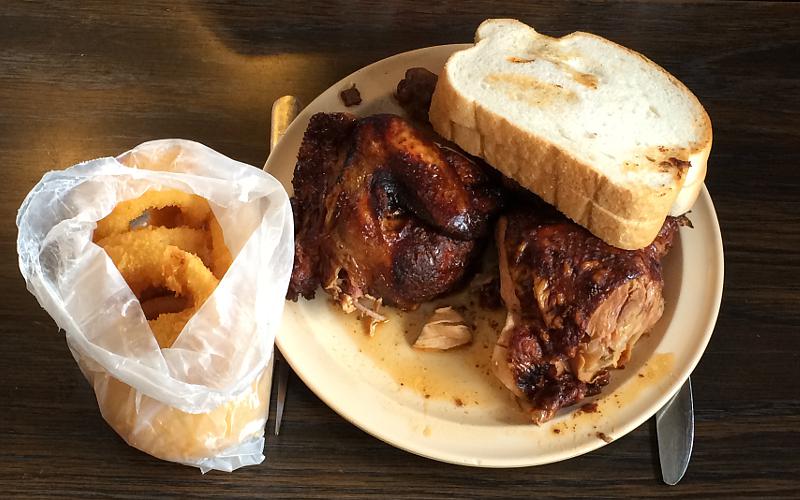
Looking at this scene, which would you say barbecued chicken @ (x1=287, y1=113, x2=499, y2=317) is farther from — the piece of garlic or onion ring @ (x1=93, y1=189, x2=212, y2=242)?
onion ring @ (x1=93, y1=189, x2=212, y2=242)

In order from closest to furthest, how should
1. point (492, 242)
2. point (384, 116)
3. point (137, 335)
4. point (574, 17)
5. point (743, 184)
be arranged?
point (137, 335) < point (384, 116) < point (492, 242) < point (743, 184) < point (574, 17)

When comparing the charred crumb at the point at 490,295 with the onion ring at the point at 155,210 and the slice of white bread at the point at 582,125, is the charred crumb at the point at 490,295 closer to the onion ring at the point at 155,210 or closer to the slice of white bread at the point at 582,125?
the slice of white bread at the point at 582,125

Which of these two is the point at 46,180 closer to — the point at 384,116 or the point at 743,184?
the point at 384,116

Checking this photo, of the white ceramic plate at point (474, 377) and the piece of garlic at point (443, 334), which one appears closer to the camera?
the white ceramic plate at point (474, 377)

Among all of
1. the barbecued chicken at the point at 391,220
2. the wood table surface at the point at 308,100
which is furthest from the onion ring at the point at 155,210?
the wood table surface at the point at 308,100

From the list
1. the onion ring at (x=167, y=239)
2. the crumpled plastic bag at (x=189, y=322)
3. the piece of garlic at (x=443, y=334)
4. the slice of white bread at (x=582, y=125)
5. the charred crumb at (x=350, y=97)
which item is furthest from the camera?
the charred crumb at (x=350, y=97)

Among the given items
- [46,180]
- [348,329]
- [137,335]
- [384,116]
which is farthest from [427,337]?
[46,180]

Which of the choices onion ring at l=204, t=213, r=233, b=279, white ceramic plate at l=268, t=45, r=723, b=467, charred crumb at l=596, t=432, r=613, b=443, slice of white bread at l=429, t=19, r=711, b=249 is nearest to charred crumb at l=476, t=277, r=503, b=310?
white ceramic plate at l=268, t=45, r=723, b=467
